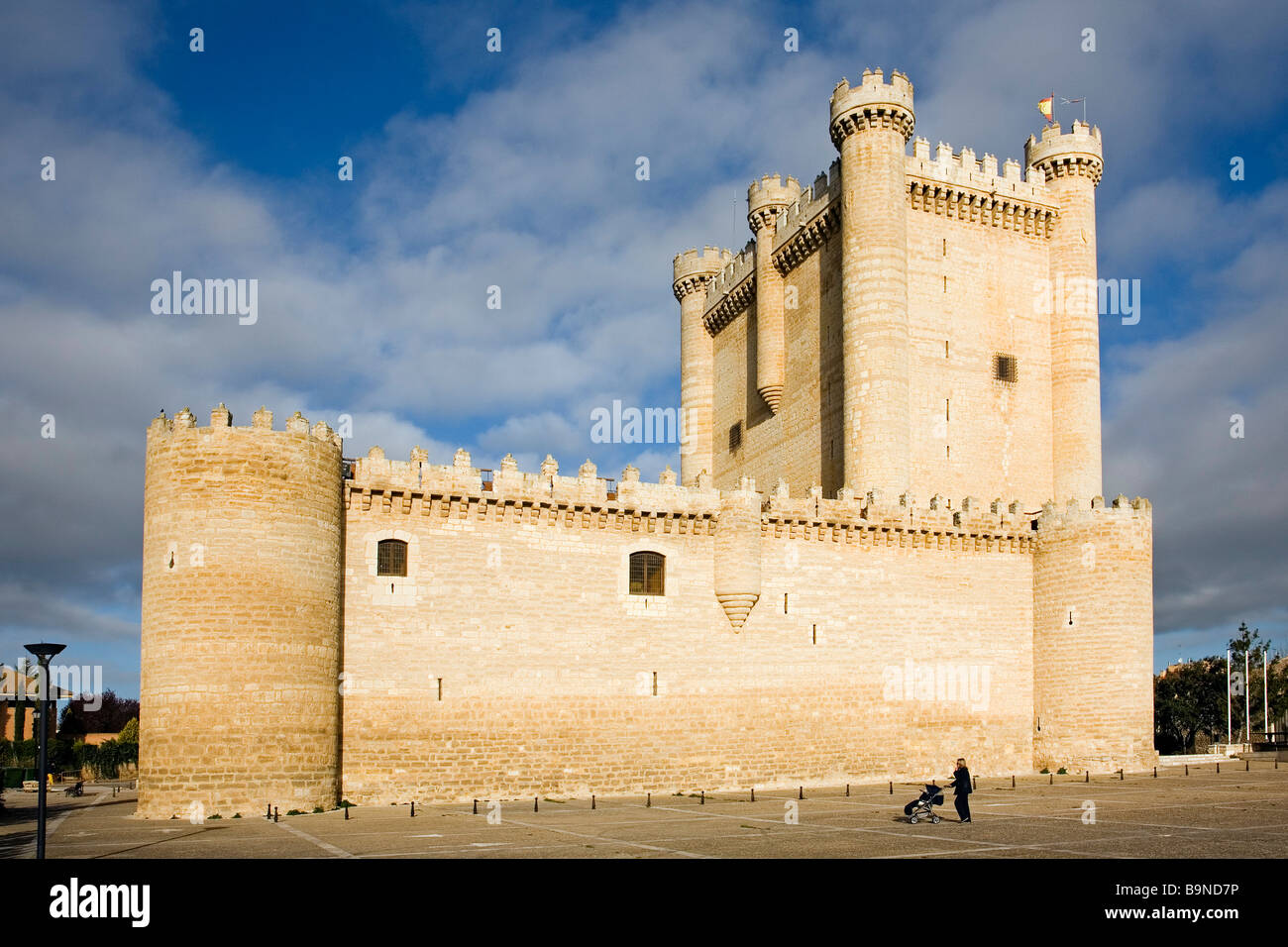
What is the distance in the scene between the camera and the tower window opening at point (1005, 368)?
129 feet

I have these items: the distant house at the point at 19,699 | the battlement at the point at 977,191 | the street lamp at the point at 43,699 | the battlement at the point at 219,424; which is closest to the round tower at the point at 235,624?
the battlement at the point at 219,424

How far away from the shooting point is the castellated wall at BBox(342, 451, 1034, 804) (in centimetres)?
2620

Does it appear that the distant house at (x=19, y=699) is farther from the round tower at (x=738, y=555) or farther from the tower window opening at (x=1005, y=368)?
the tower window opening at (x=1005, y=368)

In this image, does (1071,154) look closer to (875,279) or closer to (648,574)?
(875,279)

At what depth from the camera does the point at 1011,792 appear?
27.8m

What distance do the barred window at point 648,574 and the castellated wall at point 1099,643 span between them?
42.3 feet

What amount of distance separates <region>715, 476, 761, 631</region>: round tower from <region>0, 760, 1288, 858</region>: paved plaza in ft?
16.1

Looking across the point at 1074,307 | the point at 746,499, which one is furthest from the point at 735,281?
the point at 746,499

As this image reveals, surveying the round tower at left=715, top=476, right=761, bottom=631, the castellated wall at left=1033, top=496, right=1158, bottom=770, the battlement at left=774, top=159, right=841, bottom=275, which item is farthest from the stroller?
the battlement at left=774, top=159, right=841, bottom=275

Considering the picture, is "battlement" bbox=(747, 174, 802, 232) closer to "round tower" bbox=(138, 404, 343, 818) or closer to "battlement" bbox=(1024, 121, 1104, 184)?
"battlement" bbox=(1024, 121, 1104, 184)

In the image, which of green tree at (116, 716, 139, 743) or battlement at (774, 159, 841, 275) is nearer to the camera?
battlement at (774, 159, 841, 275)

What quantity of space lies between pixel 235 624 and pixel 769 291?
84.6ft
